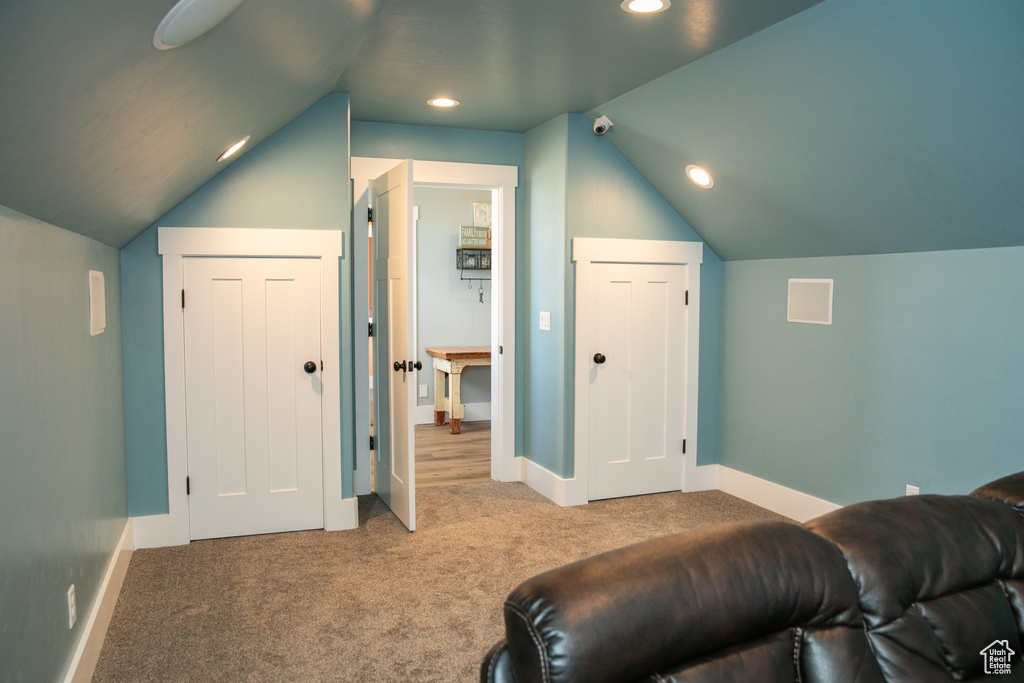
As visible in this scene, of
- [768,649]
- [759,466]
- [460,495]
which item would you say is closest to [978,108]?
[768,649]

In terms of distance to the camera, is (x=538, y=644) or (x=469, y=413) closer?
(x=538, y=644)

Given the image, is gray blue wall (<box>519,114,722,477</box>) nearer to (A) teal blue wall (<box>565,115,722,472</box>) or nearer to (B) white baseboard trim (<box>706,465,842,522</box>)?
(A) teal blue wall (<box>565,115,722,472</box>)

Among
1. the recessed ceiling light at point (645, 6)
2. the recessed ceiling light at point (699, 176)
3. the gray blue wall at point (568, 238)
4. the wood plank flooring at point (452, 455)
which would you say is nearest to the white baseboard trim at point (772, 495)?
the gray blue wall at point (568, 238)

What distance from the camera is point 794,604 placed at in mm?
1282

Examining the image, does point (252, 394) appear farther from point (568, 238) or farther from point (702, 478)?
point (702, 478)

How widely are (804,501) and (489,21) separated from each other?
3.04 meters

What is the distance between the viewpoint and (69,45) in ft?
4.12

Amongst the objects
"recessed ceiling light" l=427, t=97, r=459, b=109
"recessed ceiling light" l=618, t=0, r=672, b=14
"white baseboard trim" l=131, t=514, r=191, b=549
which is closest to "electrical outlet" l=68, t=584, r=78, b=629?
"white baseboard trim" l=131, t=514, r=191, b=549

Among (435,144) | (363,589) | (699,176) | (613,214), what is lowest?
(363,589)

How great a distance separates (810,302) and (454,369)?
133 inches

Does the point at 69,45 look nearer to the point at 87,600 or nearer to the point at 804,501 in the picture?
the point at 87,600

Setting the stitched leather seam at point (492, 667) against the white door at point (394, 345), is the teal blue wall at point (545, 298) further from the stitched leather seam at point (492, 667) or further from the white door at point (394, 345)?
the stitched leather seam at point (492, 667)

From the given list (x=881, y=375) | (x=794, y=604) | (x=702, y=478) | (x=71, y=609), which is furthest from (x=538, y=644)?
(x=702, y=478)

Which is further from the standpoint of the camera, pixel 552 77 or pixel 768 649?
pixel 552 77
